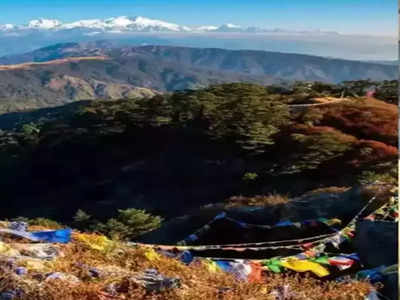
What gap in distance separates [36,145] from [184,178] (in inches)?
1153

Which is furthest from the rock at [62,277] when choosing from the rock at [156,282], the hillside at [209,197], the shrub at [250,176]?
the shrub at [250,176]

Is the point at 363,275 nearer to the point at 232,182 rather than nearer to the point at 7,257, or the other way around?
the point at 7,257

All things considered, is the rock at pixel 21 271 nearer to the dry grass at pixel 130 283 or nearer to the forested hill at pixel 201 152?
the dry grass at pixel 130 283

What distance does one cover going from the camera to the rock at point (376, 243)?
837 cm

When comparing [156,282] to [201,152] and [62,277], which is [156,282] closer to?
[62,277]

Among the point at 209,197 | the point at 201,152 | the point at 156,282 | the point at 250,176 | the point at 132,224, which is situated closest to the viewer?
the point at 156,282

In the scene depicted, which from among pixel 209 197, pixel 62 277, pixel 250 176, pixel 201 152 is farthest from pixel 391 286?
pixel 201 152

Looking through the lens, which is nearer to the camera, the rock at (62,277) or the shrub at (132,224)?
the rock at (62,277)

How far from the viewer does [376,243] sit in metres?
8.73

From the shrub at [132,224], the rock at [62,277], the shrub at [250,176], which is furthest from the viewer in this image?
the shrub at [250,176]

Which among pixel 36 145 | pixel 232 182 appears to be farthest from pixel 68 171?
pixel 232 182

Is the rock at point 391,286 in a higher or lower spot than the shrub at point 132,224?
higher

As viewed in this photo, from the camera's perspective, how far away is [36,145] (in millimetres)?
66125

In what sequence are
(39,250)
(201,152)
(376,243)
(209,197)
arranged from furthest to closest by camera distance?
(201,152) < (209,197) < (376,243) < (39,250)
